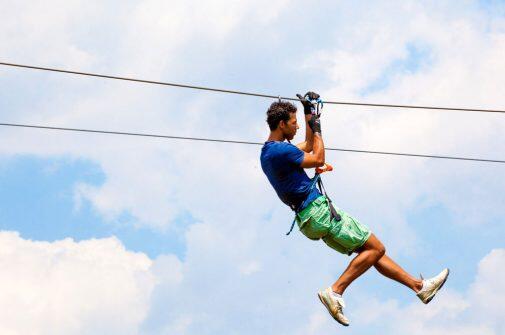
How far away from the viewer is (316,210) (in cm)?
916

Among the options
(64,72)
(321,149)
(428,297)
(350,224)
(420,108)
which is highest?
(64,72)

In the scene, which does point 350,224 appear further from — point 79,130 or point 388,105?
point 79,130

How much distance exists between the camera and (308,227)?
30.3 feet

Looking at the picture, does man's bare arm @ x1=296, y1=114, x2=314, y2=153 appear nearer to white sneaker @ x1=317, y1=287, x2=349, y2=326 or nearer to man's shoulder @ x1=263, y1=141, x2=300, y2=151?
A: man's shoulder @ x1=263, y1=141, x2=300, y2=151

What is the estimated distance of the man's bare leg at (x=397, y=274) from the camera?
931cm

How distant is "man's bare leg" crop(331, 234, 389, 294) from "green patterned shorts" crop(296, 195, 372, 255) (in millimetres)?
72

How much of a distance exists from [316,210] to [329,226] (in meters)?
0.20

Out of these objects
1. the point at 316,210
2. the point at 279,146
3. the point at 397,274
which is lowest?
the point at 397,274

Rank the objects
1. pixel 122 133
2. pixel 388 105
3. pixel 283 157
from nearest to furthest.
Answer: pixel 283 157
pixel 388 105
pixel 122 133

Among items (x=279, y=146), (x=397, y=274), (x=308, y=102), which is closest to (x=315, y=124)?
(x=308, y=102)

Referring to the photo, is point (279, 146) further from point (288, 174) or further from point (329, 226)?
point (329, 226)

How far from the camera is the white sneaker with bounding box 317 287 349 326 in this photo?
9001 millimetres

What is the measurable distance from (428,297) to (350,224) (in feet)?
3.42

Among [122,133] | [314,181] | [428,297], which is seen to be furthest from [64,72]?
[428,297]
